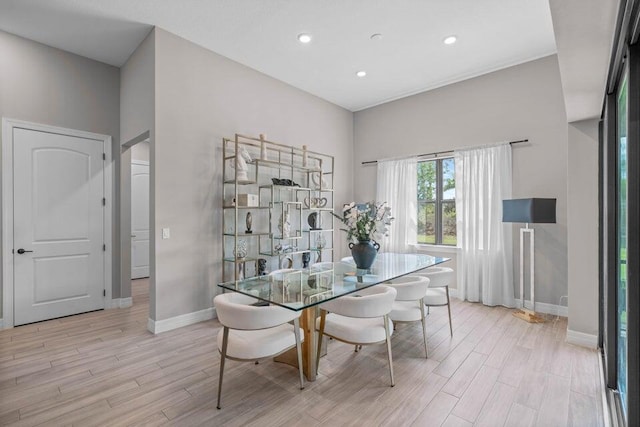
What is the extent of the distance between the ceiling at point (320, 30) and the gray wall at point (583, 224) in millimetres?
1411

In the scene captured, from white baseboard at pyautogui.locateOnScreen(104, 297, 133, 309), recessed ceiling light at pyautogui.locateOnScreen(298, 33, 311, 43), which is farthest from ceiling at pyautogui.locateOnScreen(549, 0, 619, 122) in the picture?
white baseboard at pyautogui.locateOnScreen(104, 297, 133, 309)

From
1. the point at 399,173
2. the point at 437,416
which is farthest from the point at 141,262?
the point at 437,416

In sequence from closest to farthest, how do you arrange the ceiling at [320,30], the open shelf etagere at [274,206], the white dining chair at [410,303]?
1. the white dining chair at [410,303]
2. the ceiling at [320,30]
3. the open shelf etagere at [274,206]

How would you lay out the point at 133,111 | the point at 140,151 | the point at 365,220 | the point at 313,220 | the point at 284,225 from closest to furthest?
1. the point at 365,220
2. the point at 133,111
3. the point at 284,225
4. the point at 313,220
5. the point at 140,151

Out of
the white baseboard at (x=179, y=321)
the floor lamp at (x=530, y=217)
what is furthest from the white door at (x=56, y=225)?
the floor lamp at (x=530, y=217)

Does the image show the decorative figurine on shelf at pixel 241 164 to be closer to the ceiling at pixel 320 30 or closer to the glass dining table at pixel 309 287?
the ceiling at pixel 320 30

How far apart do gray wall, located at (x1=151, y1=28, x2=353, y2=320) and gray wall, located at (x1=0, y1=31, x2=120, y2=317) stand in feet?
4.58

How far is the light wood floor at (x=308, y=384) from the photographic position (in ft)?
6.57

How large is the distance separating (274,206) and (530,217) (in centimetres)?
330

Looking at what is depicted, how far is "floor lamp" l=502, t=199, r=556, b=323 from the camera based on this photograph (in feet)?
11.6

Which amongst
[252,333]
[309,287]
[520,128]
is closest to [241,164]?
[309,287]

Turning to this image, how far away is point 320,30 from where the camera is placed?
3.51 metres

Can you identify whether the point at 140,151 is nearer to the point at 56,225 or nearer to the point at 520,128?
the point at 56,225

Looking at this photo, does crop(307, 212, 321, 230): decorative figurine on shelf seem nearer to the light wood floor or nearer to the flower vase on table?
the flower vase on table
